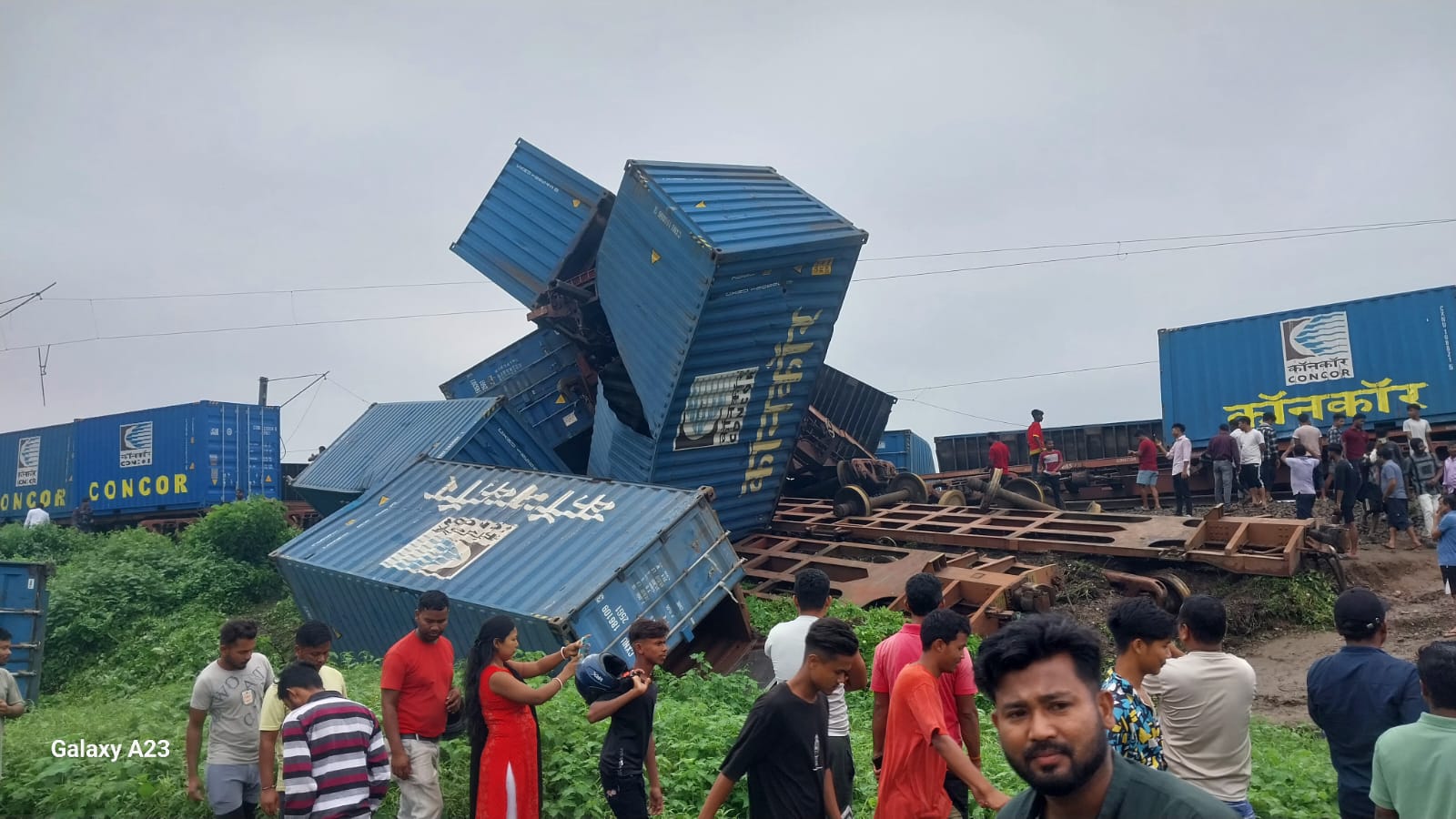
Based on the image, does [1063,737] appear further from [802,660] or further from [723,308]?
[723,308]

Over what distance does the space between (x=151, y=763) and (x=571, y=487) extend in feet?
15.2

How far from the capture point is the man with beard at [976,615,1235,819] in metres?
1.71

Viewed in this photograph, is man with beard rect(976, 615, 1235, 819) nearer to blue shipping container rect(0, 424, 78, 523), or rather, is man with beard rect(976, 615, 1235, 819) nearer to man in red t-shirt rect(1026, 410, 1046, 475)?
man in red t-shirt rect(1026, 410, 1046, 475)

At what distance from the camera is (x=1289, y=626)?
363 inches

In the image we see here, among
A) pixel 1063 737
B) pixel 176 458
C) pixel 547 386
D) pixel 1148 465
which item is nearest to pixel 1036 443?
pixel 1148 465

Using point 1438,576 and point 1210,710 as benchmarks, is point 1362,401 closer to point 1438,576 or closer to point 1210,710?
point 1438,576

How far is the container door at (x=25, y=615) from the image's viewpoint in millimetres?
9867

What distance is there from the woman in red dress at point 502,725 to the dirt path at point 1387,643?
19.5ft

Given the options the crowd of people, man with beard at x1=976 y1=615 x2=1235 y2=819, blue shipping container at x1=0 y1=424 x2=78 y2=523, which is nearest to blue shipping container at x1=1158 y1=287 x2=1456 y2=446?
the crowd of people

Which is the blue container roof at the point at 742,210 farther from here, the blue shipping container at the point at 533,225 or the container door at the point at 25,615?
the container door at the point at 25,615

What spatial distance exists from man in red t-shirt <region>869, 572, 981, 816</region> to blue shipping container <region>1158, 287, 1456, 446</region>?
48.0 feet

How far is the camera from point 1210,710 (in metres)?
3.42

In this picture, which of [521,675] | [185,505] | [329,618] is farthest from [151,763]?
[185,505]

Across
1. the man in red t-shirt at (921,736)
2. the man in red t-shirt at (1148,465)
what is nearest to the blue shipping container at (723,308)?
the man in red t-shirt at (1148,465)
